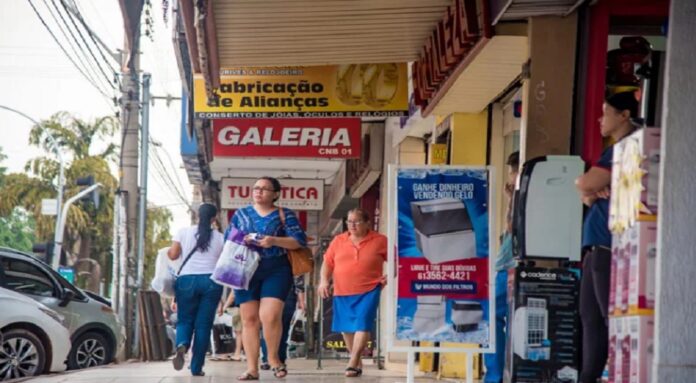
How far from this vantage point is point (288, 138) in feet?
62.6

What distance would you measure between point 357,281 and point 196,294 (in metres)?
1.67

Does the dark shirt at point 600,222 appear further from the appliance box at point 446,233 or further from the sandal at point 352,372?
the sandal at point 352,372

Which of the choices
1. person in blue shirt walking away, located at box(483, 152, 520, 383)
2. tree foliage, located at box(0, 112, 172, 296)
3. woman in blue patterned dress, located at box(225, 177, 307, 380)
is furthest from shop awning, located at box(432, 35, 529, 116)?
tree foliage, located at box(0, 112, 172, 296)

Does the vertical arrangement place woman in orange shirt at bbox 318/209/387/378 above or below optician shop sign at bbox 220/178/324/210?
below

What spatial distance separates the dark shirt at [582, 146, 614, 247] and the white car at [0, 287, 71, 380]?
9575mm

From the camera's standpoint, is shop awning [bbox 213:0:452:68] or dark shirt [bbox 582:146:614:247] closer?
dark shirt [bbox 582:146:614:247]

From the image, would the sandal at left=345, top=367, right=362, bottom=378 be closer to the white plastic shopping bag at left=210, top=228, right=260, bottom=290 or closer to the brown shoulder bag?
the brown shoulder bag

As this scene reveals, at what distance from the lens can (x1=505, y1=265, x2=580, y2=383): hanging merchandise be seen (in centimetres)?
746

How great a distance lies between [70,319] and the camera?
17.8 metres

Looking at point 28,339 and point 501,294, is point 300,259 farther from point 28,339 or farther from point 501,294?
point 28,339

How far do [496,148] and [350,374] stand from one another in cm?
274

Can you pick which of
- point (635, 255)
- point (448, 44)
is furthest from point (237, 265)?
point (635, 255)

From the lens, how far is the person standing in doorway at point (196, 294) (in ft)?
40.9

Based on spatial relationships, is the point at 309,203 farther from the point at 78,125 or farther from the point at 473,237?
the point at 78,125
